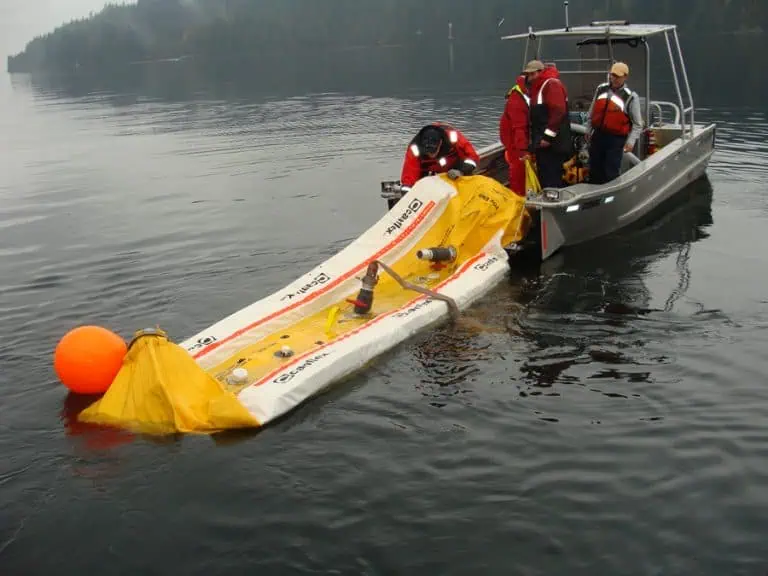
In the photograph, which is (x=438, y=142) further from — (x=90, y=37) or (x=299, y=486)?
(x=90, y=37)

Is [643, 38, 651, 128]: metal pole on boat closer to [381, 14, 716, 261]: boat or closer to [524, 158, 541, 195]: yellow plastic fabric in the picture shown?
[381, 14, 716, 261]: boat

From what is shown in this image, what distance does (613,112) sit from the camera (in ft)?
32.4

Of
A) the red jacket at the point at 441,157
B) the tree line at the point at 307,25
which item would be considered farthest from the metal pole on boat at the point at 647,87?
the tree line at the point at 307,25

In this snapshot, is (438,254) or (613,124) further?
(613,124)

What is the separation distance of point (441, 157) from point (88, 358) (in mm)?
5096

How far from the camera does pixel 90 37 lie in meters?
149

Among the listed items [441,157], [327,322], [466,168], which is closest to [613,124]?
[466,168]

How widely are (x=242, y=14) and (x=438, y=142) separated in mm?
145873

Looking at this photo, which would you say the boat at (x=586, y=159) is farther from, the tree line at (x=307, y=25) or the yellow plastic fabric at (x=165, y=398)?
the tree line at (x=307, y=25)

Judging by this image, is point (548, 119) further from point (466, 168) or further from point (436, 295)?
point (436, 295)

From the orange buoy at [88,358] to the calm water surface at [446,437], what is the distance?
0.27 m

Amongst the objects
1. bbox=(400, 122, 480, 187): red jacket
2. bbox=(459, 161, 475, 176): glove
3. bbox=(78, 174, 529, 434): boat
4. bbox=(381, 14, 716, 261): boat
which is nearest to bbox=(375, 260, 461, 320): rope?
bbox=(78, 174, 529, 434): boat

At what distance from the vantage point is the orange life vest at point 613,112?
988cm

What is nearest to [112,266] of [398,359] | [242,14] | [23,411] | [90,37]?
[23,411]
